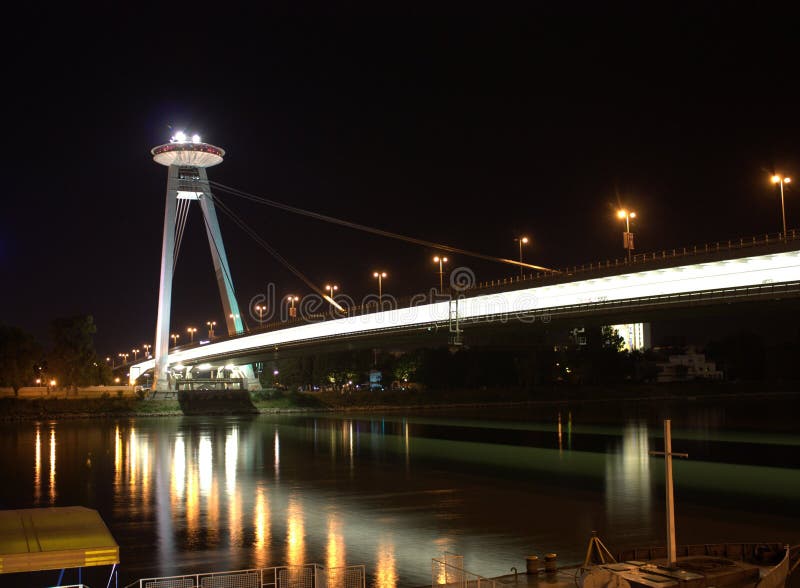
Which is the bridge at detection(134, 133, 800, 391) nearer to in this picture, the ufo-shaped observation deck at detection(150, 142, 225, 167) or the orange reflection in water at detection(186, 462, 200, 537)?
the ufo-shaped observation deck at detection(150, 142, 225, 167)

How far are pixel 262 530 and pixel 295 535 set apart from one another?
104 centimetres

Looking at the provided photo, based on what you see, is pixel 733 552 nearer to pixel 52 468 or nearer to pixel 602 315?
pixel 602 315

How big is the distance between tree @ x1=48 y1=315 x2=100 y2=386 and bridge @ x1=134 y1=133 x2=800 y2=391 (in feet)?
28.5

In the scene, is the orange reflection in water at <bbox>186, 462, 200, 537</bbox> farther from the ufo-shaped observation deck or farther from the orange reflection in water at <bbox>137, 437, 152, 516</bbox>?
the ufo-shaped observation deck

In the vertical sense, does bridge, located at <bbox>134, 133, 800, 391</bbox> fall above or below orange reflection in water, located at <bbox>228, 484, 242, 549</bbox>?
above

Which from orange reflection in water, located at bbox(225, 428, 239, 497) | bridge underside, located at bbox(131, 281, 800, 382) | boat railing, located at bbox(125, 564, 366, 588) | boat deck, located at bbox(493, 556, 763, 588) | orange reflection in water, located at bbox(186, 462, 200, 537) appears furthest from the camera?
bridge underside, located at bbox(131, 281, 800, 382)

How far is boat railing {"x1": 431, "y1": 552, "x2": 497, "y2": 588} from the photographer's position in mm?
11094

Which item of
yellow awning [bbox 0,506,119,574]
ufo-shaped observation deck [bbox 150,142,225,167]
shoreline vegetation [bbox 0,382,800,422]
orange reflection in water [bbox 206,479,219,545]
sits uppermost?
ufo-shaped observation deck [bbox 150,142,225,167]

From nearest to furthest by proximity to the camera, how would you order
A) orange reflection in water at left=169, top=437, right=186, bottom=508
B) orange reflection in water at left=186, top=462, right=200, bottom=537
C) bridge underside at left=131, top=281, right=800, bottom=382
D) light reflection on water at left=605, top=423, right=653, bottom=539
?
orange reflection in water at left=186, top=462, right=200, bottom=537
light reflection on water at left=605, top=423, right=653, bottom=539
orange reflection in water at left=169, top=437, right=186, bottom=508
bridge underside at left=131, top=281, right=800, bottom=382

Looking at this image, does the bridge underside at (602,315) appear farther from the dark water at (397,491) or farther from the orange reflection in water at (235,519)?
the orange reflection in water at (235,519)

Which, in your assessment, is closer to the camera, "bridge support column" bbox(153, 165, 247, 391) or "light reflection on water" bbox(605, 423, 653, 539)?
"light reflection on water" bbox(605, 423, 653, 539)

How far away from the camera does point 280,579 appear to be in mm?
12766

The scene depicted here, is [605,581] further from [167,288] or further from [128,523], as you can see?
[167,288]

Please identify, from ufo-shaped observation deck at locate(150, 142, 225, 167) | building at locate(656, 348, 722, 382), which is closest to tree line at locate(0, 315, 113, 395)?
ufo-shaped observation deck at locate(150, 142, 225, 167)
